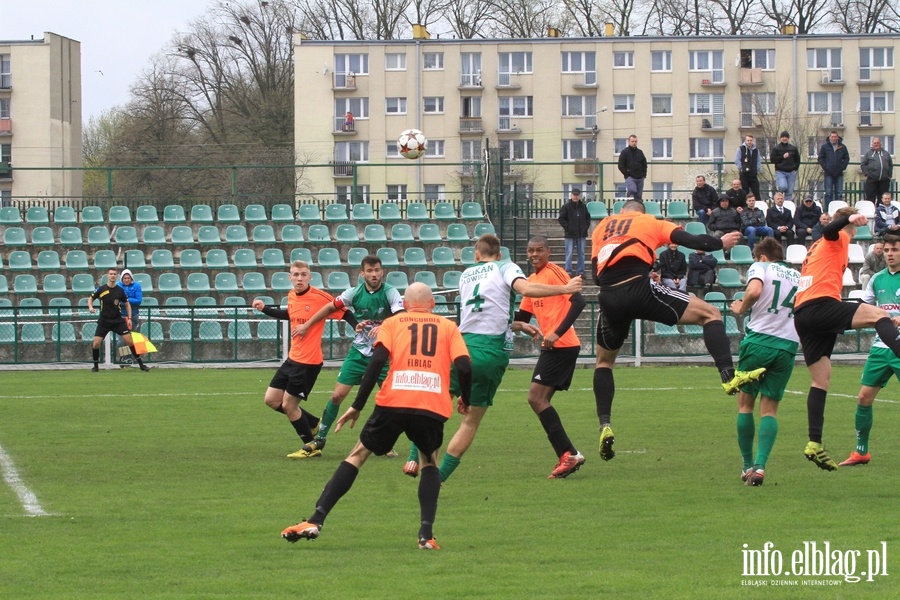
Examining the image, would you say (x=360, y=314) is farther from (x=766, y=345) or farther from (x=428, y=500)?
(x=428, y=500)

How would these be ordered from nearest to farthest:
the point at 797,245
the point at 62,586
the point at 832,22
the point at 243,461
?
the point at 62,586 < the point at 243,461 < the point at 797,245 < the point at 832,22

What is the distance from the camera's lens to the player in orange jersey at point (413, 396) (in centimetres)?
784

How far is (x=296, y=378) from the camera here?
41.8 ft

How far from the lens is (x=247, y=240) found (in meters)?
31.1

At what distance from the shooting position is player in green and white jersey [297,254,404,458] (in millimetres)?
12328

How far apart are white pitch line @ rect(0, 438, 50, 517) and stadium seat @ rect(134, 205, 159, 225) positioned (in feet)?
65.1

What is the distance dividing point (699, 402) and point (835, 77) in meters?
63.2

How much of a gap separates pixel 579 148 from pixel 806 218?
160 feet

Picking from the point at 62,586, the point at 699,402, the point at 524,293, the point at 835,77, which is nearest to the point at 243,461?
the point at 524,293

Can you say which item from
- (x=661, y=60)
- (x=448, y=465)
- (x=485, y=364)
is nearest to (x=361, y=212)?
(x=485, y=364)

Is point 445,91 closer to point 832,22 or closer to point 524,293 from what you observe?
point 832,22

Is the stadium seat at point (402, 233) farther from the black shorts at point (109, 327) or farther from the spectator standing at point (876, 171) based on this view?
the spectator standing at point (876, 171)

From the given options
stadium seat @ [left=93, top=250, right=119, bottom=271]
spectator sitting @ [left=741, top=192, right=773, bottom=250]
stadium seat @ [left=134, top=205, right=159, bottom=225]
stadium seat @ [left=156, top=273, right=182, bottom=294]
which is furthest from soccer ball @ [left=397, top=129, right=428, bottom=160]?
spectator sitting @ [left=741, top=192, right=773, bottom=250]

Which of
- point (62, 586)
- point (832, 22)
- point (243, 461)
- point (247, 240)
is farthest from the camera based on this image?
point (832, 22)
